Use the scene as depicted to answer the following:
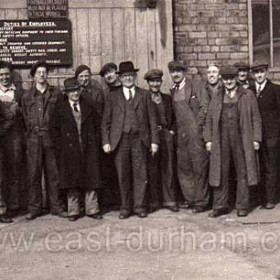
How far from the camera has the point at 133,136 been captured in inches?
312

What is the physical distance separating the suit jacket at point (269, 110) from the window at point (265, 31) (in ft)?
3.73

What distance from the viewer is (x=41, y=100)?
7.86m

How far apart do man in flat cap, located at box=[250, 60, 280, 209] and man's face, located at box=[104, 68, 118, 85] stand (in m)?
1.74

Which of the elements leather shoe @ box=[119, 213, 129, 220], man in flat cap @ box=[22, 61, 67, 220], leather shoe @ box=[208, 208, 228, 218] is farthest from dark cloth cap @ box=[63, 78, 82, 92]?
leather shoe @ box=[208, 208, 228, 218]

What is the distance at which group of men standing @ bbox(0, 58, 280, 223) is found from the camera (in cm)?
782

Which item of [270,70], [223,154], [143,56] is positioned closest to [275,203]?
[223,154]

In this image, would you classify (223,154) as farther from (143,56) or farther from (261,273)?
(261,273)

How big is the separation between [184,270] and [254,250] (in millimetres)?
947

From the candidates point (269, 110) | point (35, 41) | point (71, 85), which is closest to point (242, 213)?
point (269, 110)

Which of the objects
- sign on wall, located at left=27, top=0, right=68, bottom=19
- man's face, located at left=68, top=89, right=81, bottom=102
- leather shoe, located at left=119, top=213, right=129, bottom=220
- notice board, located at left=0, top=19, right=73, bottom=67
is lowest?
leather shoe, located at left=119, top=213, right=129, bottom=220

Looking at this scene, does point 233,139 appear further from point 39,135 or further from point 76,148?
point 39,135

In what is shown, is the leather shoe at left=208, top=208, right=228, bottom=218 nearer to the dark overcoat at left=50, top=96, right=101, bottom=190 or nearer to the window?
the dark overcoat at left=50, top=96, right=101, bottom=190

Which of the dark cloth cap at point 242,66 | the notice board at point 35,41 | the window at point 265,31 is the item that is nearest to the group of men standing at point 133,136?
the dark cloth cap at point 242,66

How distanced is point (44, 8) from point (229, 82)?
2.62m
